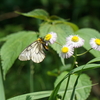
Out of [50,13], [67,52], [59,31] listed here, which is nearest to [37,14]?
[59,31]

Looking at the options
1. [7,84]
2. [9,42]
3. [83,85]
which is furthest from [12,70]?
[83,85]

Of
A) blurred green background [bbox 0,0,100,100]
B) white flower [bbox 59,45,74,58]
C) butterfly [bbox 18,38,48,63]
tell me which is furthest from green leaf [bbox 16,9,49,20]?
blurred green background [bbox 0,0,100,100]

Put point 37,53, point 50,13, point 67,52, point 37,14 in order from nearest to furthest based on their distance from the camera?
1. point 67,52
2. point 37,53
3. point 37,14
4. point 50,13

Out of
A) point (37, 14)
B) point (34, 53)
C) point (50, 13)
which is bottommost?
point (50, 13)

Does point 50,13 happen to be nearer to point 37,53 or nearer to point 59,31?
point 59,31

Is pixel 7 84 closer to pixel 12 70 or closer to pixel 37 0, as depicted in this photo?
pixel 12 70

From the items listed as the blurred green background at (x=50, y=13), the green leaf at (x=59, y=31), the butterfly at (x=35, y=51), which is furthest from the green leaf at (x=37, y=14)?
the blurred green background at (x=50, y=13)
